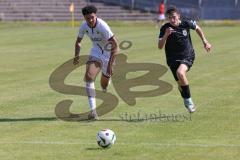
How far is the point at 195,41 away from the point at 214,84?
59.2 ft

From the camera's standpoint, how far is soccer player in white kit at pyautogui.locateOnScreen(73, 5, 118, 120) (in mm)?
12992

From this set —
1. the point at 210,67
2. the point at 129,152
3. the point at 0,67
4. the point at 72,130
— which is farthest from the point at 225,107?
the point at 0,67

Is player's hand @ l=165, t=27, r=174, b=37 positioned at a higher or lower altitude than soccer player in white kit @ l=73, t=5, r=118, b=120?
higher

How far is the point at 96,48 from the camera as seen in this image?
13.8 meters

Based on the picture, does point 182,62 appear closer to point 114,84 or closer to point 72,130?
point 72,130

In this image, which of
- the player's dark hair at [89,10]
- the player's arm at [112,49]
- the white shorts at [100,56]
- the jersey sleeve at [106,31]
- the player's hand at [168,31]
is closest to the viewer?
the player's dark hair at [89,10]

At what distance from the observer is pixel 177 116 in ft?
43.2

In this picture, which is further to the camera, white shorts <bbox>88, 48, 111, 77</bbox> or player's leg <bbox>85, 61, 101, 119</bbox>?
white shorts <bbox>88, 48, 111, 77</bbox>

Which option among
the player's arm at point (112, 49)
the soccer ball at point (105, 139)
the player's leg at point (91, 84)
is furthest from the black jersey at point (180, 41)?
the soccer ball at point (105, 139)

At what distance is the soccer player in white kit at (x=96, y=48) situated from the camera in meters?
13.0

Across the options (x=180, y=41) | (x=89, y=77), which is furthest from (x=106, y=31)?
(x=180, y=41)

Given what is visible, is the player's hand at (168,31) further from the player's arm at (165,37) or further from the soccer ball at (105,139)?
the soccer ball at (105,139)

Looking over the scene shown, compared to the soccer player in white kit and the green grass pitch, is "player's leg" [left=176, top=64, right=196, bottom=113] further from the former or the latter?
the soccer player in white kit

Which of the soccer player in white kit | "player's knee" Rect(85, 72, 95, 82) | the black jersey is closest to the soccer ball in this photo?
the soccer player in white kit
